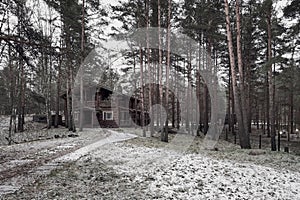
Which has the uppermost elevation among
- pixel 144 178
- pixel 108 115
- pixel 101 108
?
pixel 101 108

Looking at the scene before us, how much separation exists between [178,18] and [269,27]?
5543mm

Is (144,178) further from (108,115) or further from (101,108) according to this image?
(108,115)

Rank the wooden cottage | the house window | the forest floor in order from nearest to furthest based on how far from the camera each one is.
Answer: the forest floor, the wooden cottage, the house window

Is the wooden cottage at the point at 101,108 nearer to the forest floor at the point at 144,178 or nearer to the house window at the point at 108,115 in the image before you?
the house window at the point at 108,115

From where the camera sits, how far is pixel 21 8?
7.32 metres

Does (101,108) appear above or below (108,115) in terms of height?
above

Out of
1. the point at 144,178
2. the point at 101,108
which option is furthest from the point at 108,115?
the point at 144,178

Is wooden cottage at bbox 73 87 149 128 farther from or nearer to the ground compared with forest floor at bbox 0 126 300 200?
farther from the ground

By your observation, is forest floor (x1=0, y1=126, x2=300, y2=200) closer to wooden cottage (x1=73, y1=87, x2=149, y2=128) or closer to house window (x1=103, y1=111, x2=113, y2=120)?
wooden cottage (x1=73, y1=87, x2=149, y2=128)

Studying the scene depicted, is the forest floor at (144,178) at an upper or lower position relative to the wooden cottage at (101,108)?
lower

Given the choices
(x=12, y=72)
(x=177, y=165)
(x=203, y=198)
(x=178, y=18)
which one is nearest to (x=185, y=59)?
(x=178, y=18)

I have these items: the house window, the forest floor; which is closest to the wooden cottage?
the house window

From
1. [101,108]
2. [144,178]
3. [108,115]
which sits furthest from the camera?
[108,115]

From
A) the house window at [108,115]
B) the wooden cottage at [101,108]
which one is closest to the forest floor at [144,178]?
the wooden cottage at [101,108]
